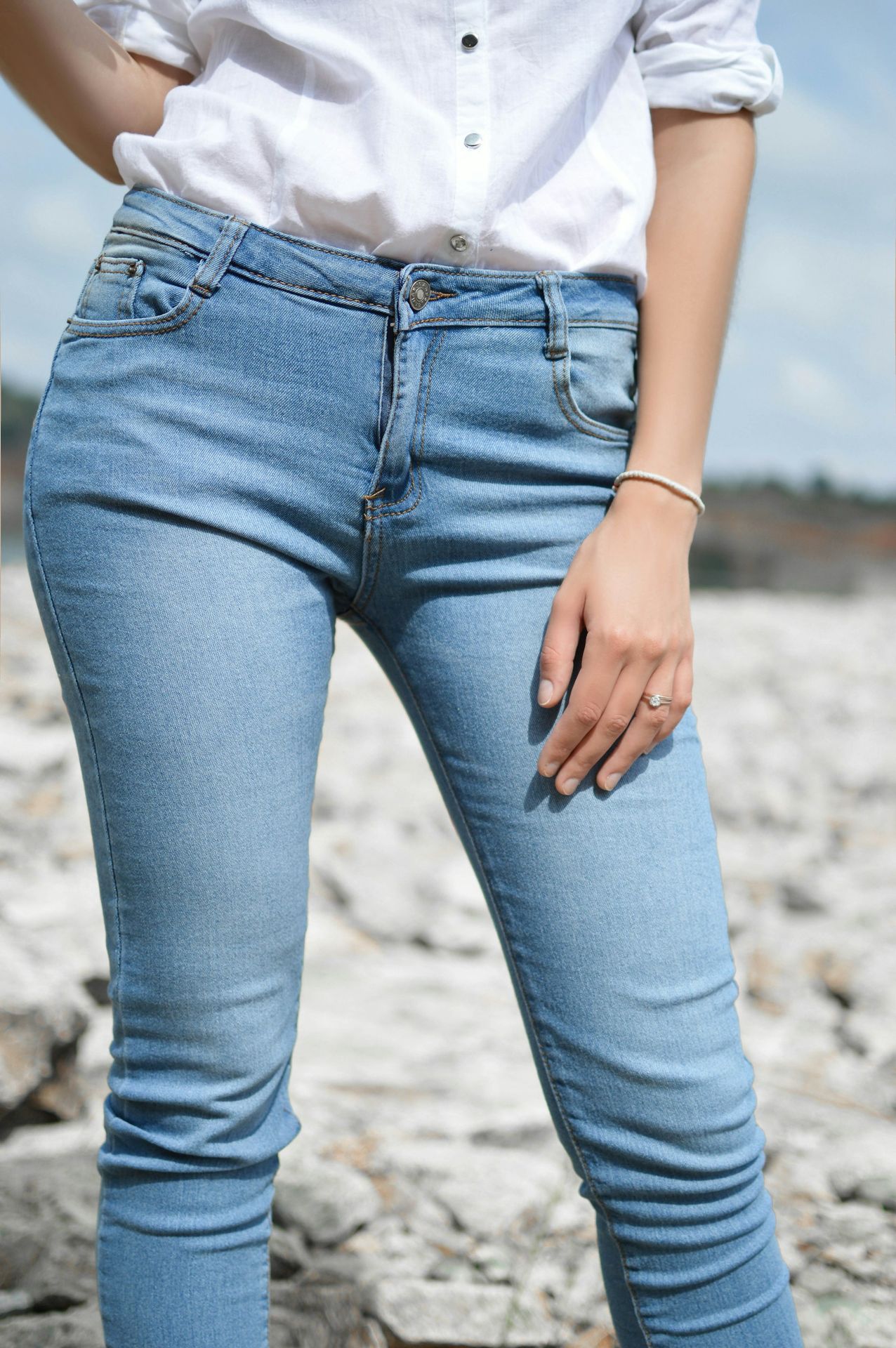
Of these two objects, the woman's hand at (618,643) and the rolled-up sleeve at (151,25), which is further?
the rolled-up sleeve at (151,25)

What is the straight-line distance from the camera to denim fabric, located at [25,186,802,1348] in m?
0.92

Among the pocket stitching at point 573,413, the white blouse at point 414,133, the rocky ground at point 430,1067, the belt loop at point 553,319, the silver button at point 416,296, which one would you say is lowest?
the rocky ground at point 430,1067

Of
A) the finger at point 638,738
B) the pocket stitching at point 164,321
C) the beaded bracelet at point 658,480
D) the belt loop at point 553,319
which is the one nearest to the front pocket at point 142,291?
the pocket stitching at point 164,321

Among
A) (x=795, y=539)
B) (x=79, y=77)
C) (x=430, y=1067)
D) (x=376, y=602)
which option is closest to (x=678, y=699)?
(x=376, y=602)

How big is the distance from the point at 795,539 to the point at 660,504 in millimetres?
15400

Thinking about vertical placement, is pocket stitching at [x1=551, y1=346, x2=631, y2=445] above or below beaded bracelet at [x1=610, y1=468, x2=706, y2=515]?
above

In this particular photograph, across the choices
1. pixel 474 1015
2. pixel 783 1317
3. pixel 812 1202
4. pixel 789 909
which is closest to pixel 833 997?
pixel 789 909

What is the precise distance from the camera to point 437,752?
3.32 ft

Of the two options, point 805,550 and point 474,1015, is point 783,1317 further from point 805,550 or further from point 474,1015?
point 805,550

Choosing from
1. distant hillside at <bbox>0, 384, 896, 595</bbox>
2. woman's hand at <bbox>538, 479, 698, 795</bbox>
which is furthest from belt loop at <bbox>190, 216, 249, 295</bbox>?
distant hillside at <bbox>0, 384, 896, 595</bbox>

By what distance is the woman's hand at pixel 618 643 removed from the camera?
944 mm

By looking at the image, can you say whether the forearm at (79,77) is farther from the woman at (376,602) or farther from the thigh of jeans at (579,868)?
the thigh of jeans at (579,868)

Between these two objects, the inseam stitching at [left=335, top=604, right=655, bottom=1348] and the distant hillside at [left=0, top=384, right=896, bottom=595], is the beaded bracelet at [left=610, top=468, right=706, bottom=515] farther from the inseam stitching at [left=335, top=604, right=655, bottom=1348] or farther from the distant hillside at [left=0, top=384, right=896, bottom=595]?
the distant hillside at [left=0, top=384, right=896, bottom=595]

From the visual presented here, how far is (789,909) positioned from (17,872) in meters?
2.52
